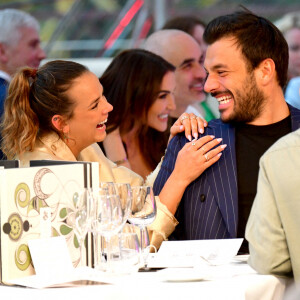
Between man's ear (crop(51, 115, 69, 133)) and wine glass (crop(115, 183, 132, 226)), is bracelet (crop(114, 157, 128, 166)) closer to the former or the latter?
man's ear (crop(51, 115, 69, 133))

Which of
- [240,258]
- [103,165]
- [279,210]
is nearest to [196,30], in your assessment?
[103,165]

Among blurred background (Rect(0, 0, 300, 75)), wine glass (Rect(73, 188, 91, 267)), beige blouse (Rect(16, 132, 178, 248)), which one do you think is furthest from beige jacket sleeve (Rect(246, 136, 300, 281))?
blurred background (Rect(0, 0, 300, 75))

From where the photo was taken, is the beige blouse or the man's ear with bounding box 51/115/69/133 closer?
the beige blouse

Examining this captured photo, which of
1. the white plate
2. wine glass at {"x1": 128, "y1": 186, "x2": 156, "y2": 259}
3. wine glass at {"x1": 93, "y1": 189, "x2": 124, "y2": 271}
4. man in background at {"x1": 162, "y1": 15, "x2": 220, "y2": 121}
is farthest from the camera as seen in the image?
man in background at {"x1": 162, "y1": 15, "x2": 220, "y2": 121}

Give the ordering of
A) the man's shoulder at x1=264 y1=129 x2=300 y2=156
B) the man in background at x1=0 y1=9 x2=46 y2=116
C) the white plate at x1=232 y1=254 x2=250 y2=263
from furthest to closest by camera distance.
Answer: the man in background at x1=0 y1=9 x2=46 y2=116 < the white plate at x1=232 y1=254 x2=250 y2=263 < the man's shoulder at x1=264 y1=129 x2=300 y2=156

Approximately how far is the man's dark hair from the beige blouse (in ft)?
2.19

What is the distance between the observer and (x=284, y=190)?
7.07 ft

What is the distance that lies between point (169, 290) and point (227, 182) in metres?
1.04

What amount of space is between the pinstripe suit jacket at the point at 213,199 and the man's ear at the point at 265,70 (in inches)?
7.1

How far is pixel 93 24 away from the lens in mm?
7355

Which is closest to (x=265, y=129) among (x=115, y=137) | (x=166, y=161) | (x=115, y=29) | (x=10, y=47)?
(x=166, y=161)

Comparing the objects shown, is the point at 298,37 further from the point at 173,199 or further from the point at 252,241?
the point at 252,241

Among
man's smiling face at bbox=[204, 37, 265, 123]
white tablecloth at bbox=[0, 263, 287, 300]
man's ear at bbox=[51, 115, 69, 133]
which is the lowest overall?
white tablecloth at bbox=[0, 263, 287, 300]

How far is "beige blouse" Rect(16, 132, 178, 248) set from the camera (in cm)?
293
